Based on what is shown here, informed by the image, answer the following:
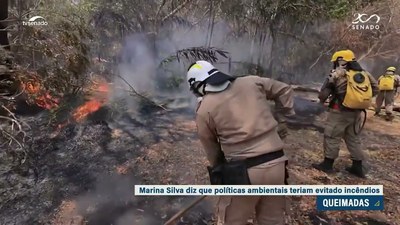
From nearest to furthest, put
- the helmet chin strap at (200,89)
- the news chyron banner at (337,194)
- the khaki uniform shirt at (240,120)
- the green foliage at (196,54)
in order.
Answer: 1. the khaki uniform shirt at (240,120)
2. the helmet chin strap at (200,89)
3. the news chyron banner at (337,194)
4. the green foliage at (196,54)

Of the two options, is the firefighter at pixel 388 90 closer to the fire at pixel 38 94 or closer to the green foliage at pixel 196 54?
the green foliage at pixel 196 54

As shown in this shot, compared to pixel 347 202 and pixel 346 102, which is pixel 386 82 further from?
pixel 347 202

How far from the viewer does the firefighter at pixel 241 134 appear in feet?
5.92

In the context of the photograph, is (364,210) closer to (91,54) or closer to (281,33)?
Result: (281,33)

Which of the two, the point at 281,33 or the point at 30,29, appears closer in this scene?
the point at 30,29

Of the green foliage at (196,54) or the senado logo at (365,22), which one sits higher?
the senado logo at (365,22)

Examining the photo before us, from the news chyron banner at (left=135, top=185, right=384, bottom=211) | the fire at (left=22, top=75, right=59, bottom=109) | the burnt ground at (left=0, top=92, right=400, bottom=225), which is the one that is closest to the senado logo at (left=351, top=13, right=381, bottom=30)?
the burnt ground at (left=0, top=92, right=400, bottom=225)

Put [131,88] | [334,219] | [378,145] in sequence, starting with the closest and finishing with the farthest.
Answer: [334,219], [378,145], [131,88]

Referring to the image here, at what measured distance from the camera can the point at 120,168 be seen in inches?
123

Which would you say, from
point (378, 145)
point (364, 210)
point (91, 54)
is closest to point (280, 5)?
point (378, 145)

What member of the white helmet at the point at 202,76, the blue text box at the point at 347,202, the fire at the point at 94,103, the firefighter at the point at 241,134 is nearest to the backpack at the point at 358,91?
the blue text box at the point at 347,202

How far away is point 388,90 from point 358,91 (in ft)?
7.26

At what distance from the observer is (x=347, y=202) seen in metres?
2.30

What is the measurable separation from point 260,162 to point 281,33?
358 cm
